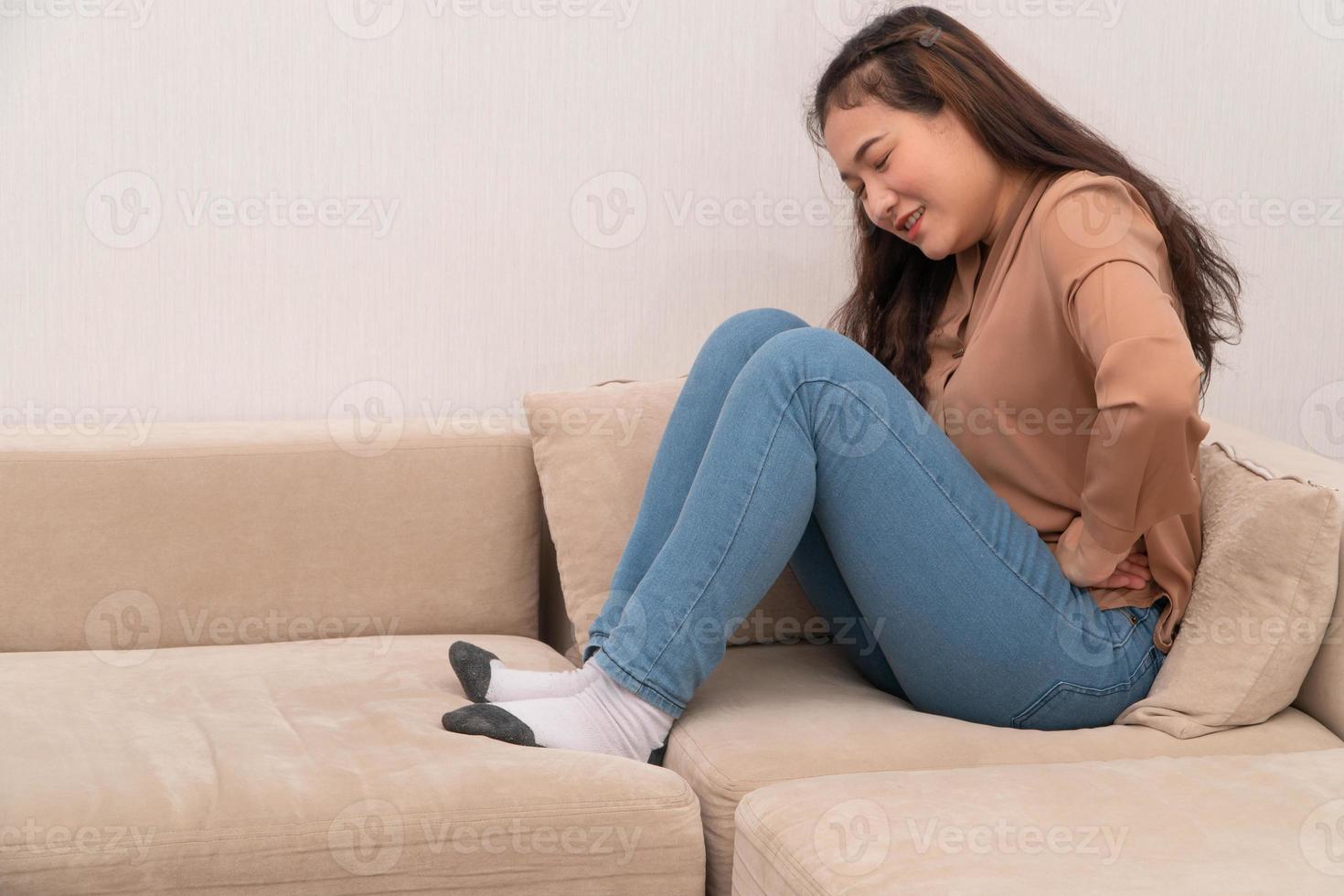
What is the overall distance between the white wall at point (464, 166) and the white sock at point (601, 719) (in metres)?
0.76

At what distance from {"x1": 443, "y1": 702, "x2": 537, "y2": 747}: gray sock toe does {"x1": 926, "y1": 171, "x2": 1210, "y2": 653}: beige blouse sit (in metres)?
0.62

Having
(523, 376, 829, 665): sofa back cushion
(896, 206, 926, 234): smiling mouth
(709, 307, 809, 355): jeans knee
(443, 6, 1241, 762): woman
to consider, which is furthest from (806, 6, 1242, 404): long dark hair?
(523, 376, 829, 665): sofa back cushion

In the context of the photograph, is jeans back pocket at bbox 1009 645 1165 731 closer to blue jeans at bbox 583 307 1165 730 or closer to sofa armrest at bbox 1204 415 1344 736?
blue jeans at bbox 583 307 1165 730

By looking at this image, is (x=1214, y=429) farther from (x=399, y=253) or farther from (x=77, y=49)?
(x=77, y=49)

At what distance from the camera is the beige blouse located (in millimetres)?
1244

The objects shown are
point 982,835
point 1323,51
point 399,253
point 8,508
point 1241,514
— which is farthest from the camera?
point 1323,51

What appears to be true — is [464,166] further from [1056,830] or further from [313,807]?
[1056,830]

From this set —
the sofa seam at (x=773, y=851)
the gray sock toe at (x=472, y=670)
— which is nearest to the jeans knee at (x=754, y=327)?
the gray sock toe at (x=472, y=670)

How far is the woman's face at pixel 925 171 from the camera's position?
59.4 inches

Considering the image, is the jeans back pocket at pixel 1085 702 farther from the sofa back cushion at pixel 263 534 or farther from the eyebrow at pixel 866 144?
the sofa back cushion at pixel 263 534

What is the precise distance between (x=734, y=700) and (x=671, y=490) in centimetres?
26

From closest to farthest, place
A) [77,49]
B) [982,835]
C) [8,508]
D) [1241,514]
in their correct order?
[982,835] → [1241,514] → [8,508] → [77,49]

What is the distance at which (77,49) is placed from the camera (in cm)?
188

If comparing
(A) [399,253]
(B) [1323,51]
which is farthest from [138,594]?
(B) [1323,51]
